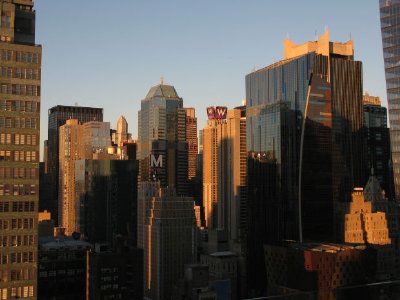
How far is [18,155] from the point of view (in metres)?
77.2

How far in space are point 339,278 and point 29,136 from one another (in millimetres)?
116442

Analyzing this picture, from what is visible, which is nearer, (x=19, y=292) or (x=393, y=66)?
(x=19, y=292)

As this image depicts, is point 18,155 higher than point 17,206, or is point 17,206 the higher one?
point 18,155

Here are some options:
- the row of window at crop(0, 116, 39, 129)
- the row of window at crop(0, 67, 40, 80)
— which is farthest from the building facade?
the row of window at crop(0, 67, 40, 80)

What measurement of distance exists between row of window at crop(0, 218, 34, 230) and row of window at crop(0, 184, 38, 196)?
3.34 m

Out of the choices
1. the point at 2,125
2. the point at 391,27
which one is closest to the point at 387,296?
the point at 2,125

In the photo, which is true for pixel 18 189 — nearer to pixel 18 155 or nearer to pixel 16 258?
pixel 18 155

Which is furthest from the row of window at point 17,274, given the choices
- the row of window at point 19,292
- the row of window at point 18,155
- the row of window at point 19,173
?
the row of window at point 18,155

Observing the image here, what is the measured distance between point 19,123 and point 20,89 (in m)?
4.46

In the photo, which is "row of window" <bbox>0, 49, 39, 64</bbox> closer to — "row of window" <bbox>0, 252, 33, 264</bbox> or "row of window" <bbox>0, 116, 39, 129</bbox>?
"row of window" <bbox>0, 116, 39, 129</bbox>

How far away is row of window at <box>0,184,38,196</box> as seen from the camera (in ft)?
249

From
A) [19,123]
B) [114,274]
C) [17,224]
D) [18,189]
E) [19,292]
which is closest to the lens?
[19,292]

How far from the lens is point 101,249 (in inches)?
6959

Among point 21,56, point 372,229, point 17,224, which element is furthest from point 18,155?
point 372,229
